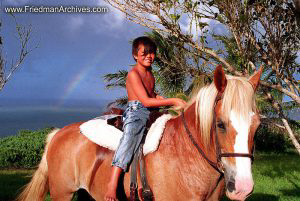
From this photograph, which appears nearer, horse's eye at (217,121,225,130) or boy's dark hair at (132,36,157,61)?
horse's eye at (217,121,225,130)

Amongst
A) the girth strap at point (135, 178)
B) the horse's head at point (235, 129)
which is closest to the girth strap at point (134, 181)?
the girth strap at point (135, 178)

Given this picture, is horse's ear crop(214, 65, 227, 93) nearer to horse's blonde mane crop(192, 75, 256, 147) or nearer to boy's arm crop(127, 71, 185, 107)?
horse's blonde mane crop(192, 75, 256, 147)

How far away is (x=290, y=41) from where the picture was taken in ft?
16.9

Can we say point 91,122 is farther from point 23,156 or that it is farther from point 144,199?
point 23,156

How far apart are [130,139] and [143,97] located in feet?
1.39

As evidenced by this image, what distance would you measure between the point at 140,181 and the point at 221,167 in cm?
89

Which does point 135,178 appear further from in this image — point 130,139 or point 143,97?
point 143,97

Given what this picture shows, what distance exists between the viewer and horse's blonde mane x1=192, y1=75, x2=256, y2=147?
250 centimetres

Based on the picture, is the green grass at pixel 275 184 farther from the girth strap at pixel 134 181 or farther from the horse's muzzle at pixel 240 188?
the horse's muzzle at pixel 240 188

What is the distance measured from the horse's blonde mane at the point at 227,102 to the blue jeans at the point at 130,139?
637 millimetres

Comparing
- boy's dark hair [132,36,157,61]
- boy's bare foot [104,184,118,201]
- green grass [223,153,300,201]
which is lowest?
green grass [223,153,300,201]

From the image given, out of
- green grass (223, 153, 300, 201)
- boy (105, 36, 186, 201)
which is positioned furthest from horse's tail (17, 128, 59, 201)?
green grass (223, 153, 300, 201)

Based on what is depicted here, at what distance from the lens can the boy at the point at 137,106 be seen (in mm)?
3168

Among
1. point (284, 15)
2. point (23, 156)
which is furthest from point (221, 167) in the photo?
point (23, 156)
